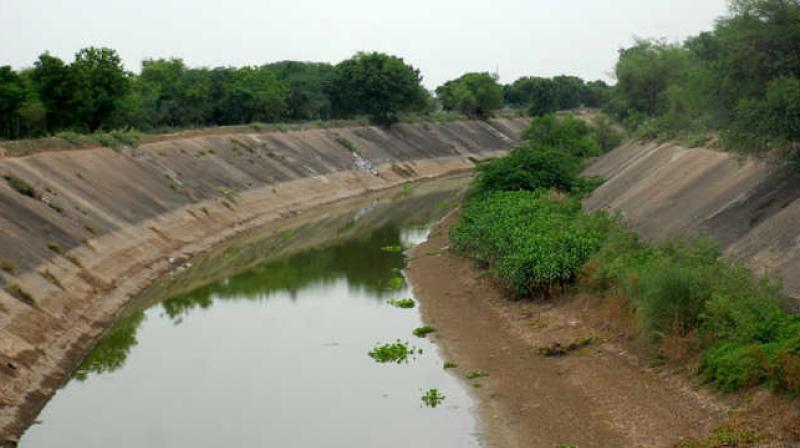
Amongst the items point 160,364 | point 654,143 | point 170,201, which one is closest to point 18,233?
point 160,364

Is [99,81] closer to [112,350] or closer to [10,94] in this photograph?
[10,94]

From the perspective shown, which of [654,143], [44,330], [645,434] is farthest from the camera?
[654,143]

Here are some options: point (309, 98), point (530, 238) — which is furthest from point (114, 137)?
point (309, 98)

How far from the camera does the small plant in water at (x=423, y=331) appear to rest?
82.8ft

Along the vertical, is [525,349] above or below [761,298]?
below

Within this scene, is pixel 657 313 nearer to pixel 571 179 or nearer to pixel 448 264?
pixel 448 264

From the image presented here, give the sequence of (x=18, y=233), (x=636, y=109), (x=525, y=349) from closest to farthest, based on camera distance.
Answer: (x=525, y=349), (x=18, y=233), (x=636, y=109)

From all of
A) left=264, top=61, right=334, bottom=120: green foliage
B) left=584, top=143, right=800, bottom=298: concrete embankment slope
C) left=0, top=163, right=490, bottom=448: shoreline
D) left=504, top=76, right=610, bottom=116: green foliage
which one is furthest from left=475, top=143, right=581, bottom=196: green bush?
left=504, top=76, right=610, bottom=116: green foliage

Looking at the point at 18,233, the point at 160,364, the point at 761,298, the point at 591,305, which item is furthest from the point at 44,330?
the point at 761,298

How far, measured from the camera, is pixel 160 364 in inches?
933

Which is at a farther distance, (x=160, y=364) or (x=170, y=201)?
(x=170, y=201)

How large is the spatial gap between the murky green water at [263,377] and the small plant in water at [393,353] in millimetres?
291

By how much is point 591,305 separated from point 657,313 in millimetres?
4500

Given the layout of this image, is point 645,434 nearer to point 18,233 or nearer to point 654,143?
point 18,233
